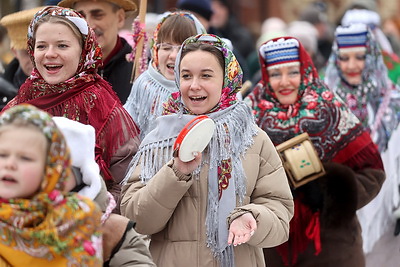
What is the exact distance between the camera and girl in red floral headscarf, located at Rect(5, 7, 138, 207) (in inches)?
207

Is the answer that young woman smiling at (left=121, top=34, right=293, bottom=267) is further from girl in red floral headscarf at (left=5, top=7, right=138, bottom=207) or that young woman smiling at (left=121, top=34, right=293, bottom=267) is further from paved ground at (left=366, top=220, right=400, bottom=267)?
paved ground at (left=366, top=220, right=400, bottom=267)

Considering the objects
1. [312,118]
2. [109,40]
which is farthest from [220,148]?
[109,40]

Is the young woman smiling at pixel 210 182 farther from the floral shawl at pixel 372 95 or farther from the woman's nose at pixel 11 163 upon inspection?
the floral shawl at pixel 372 95

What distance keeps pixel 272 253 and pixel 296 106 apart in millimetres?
1002

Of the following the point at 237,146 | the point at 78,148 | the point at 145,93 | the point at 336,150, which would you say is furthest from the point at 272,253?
the point at 78,148

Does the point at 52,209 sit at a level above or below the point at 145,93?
below

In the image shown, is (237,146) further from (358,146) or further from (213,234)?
(358,146)

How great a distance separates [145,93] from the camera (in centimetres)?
632

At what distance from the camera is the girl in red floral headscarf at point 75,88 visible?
526cm

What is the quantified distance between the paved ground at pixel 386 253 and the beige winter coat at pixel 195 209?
3.20 m

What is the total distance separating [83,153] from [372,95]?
457 cm

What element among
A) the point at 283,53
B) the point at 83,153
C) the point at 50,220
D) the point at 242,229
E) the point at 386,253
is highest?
the point at 283,53

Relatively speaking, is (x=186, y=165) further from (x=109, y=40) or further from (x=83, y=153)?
(x=109, y=40)

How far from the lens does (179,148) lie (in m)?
4.57
